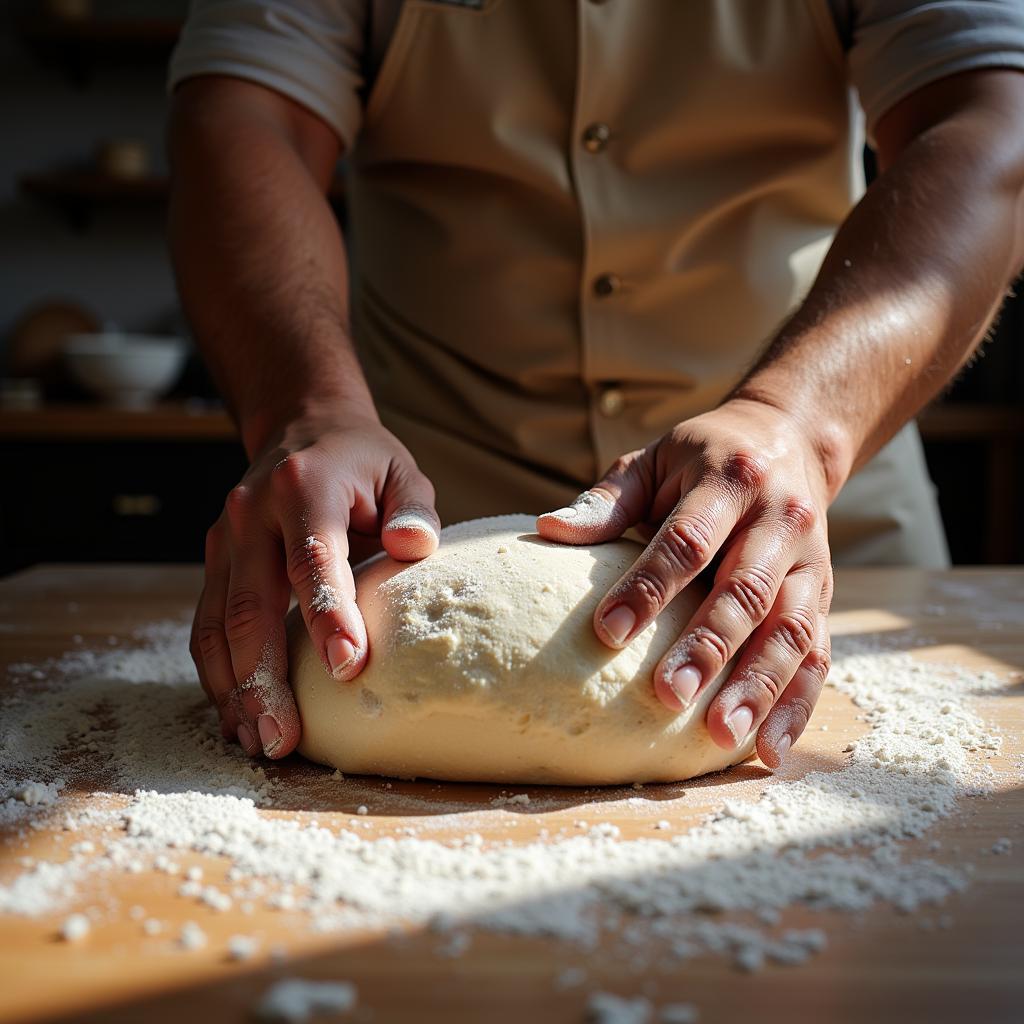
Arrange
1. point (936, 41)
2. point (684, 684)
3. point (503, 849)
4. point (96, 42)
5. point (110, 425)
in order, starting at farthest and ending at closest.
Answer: point (96, 42) → point (110, 425) → point (936, 41) → point (684, 684) → point (503, 849)

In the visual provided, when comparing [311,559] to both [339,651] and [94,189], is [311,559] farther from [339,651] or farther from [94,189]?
[94,189]

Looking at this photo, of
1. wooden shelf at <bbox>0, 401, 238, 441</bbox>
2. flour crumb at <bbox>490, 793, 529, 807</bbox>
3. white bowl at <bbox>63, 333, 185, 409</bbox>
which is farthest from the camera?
white bowl at <bbox>63, 333, 185, 409</bbox>

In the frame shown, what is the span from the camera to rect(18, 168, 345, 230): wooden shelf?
3.85 m

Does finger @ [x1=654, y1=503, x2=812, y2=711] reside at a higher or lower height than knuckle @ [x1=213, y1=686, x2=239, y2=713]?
higher

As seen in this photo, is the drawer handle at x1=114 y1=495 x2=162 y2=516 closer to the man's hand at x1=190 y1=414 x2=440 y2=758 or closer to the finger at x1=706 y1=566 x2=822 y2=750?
the man's hand at x1=190 y1=414 x2=440 y2=758

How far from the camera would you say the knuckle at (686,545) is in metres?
0.92

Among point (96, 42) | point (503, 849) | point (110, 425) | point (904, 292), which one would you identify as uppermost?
point (904, 292)

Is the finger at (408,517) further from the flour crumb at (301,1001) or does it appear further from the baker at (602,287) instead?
the flour crumb at (301,1001)

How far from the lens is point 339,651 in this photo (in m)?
0.94

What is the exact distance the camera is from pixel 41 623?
152cm

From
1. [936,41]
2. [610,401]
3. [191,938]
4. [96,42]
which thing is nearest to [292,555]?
[191,938]

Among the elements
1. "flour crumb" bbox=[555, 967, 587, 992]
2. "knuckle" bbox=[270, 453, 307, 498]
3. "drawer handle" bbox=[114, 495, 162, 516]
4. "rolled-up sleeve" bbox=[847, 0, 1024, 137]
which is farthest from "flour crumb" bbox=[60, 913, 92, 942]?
"drawer handle" bbox=[114, 495, 162, 516]

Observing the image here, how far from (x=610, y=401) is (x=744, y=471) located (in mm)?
638

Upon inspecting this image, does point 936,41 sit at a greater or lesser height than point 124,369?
greater
